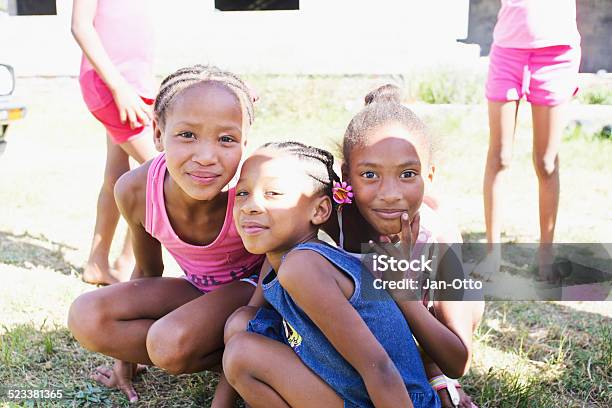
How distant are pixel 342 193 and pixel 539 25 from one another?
5.99 ft

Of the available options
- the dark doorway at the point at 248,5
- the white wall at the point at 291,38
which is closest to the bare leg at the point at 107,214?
the white wall at the point at 291,38

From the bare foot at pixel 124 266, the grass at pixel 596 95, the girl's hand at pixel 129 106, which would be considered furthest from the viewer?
the grass at pixel 596 95

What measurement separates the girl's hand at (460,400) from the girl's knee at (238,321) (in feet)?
1.94

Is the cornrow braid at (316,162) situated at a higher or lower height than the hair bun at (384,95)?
lower

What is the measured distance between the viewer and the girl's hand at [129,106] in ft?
10.4

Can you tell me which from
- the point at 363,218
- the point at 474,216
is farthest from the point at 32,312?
the point at 474,216

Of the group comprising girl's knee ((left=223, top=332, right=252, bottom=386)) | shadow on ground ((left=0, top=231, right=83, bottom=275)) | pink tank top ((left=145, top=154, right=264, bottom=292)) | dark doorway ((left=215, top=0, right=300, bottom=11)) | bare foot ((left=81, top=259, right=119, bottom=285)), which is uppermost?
dark doorway ((left=215, top=0, right=300, bottom=11))

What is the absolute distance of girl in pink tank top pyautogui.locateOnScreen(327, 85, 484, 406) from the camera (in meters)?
1.90

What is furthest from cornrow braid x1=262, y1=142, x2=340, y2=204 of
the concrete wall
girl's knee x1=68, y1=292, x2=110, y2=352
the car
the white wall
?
the concrete wall

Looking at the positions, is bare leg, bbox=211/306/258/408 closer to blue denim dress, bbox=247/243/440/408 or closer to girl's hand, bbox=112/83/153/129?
blue denim dress, bbox=247/243/440/408

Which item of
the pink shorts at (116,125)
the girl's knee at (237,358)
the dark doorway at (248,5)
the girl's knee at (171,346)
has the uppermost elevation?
the dark doorway at (248,5)

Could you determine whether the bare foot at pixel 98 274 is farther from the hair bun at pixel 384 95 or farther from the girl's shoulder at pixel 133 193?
the hair bun at pixel 384 95

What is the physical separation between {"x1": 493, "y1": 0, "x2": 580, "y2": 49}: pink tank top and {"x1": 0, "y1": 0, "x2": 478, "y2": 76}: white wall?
457 centimetres

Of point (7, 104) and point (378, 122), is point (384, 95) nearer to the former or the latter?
point (378, 122)
